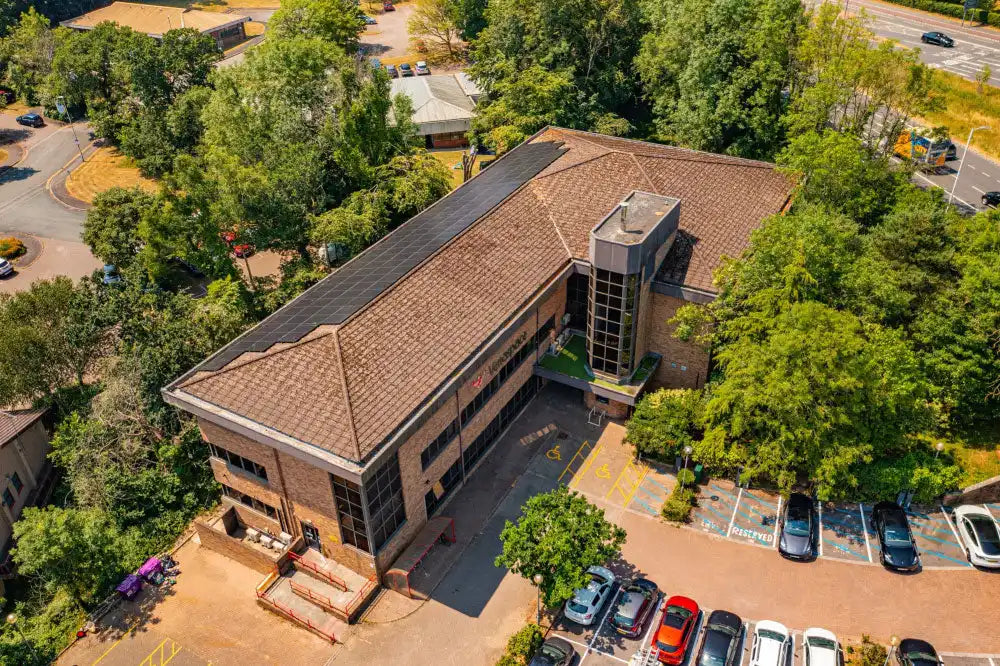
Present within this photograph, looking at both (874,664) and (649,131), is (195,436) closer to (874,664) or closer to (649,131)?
(874,664)

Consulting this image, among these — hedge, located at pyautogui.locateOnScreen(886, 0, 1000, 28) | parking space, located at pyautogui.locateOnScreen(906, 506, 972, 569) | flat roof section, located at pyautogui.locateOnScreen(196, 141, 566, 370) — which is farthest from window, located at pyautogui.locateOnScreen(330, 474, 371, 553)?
hedge, located at pyautogui.locateOnScreen(886, 0, 1000, 28)

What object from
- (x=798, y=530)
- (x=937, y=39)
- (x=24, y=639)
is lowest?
(x=24, y=639)

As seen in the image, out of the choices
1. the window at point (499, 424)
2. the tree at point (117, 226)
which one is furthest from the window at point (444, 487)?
the tree at point (117, 226)

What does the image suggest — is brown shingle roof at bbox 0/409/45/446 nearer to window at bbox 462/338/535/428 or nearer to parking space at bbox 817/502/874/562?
window at bbox 462/338/535/428

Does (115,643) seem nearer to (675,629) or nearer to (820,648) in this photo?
(675,629)

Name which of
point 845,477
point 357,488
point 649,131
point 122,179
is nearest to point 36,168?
point 122,179

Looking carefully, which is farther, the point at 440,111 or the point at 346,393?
the point at 440,111

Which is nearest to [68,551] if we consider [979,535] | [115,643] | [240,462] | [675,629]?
[115,643]
